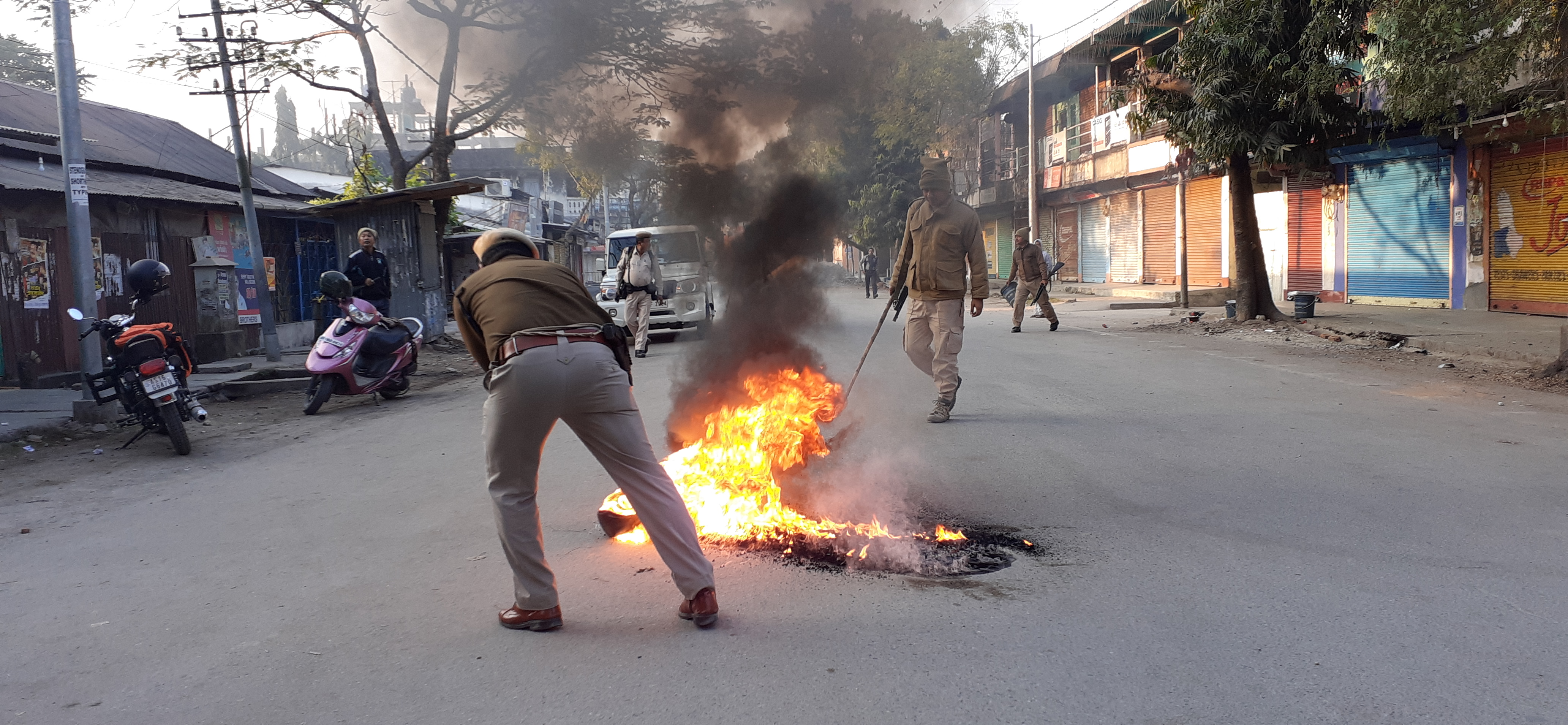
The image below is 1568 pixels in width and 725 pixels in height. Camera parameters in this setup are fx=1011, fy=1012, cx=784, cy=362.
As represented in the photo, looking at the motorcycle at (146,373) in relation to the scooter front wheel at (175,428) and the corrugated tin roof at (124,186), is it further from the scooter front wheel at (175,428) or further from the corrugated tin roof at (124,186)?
the corrugated tin roof at (124,186)

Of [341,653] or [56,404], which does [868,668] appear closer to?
[341,653]

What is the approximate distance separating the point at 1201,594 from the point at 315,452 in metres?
6.05

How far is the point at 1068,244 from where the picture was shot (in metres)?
33.8

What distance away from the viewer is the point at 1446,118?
34.9 ft

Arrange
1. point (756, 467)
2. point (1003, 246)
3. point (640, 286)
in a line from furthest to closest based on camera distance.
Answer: point (1003, 246)
point (640, 286)
point (756, 467)

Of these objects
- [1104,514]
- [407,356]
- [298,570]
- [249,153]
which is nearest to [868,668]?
[1104,514]

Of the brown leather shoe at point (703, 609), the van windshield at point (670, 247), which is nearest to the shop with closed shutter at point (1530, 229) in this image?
the van windshield at point (670, 247)

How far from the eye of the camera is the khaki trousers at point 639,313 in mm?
13367

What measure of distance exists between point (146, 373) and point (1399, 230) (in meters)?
19.4

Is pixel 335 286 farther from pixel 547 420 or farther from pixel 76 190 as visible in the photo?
pixel 547 420

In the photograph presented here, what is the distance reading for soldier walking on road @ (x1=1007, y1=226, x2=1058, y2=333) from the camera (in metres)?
15.2

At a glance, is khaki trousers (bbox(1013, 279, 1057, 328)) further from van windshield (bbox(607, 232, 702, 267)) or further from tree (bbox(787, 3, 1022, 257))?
van windshield (bbox(607, 232, 702, 267))

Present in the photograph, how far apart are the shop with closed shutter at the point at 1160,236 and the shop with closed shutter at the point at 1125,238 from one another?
0.38m

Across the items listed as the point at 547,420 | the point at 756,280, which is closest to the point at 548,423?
the point at 547,420
